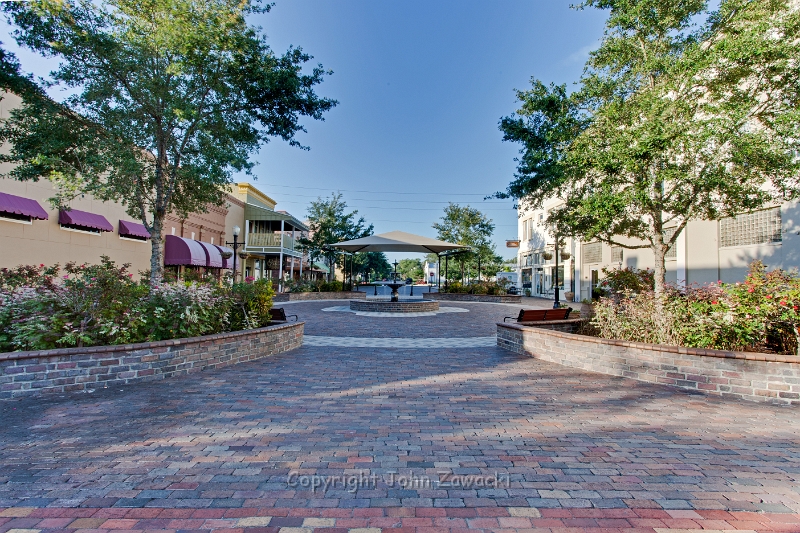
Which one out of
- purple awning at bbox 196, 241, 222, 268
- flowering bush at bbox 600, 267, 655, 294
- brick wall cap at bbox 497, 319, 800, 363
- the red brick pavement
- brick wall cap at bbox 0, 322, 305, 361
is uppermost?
purple awning at bbox 196, 241, 222, 268

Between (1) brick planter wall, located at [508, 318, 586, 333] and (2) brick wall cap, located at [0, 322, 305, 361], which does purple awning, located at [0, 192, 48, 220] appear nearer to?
(2) brick wall cap, located at [0, 322, 305, 361]

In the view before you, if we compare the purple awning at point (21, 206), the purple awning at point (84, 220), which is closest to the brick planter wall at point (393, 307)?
the purple awning at point (84, 220)

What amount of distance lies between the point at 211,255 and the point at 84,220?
29.2 ft

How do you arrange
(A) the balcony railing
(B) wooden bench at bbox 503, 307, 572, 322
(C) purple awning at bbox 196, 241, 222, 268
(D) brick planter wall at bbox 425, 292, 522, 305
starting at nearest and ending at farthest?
1. (B) wooden bench at bbox 503, 307, 572, 322
2. (D) brick planter wall at bbox 425, 292, 522, 305
3. (C) purple awning at bbox 196, 241, 222, 268
4. (A) the balcony railing

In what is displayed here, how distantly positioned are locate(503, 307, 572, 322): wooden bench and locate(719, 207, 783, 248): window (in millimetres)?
7141

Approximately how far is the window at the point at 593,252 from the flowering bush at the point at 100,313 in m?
22.6

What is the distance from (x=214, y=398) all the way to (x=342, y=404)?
1534mm

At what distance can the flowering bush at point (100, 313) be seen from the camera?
16.6 feet

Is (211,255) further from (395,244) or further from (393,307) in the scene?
(393,307)

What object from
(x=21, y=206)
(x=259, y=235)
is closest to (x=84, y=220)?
(x=21, y=206)

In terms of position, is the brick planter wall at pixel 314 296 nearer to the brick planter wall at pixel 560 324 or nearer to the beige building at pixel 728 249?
the beige building at pixel 728 249

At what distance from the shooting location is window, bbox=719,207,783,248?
12.0 m

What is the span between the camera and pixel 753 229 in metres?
12.7

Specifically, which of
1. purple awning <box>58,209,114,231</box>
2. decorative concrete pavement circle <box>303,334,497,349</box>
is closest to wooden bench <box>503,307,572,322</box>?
decorative concrete pavement circle <box>303,334,497,349</box>
